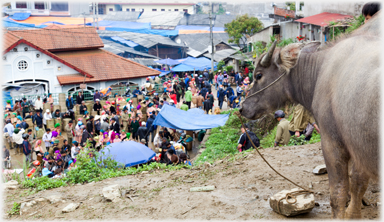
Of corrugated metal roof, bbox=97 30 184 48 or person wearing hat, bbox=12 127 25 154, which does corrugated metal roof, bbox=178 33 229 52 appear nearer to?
corrugated metal roof, bbox=97 30 184 48

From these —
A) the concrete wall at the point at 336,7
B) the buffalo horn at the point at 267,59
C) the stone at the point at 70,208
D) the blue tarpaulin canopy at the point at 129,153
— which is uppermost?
the concrete wall at the point at 336,7

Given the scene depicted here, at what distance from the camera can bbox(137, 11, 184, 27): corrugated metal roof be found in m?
61.6

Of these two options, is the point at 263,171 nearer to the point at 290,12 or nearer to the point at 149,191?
the point at 149,191

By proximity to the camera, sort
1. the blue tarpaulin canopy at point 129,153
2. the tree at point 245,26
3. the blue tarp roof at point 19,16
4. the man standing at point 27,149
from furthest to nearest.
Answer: the blue tarp roof at point 19,16 < the tree at point 245,26 < the man standing at point 27,149 < the blue tarpaulin canopy at point 129,153

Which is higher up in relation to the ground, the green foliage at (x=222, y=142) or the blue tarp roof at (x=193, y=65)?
the blue tarp roof at (x=193, y=65)

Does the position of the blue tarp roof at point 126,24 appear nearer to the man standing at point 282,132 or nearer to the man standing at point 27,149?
the man standing at point 27,149

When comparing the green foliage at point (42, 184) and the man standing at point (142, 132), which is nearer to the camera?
the green foliage at point (42, 184)

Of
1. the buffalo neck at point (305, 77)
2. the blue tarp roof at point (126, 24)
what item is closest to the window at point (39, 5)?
the blue tarp roof at point (126, 24)

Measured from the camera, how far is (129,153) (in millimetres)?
10844

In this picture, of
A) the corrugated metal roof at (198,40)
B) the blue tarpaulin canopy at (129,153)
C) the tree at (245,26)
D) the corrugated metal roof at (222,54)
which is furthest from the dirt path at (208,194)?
the corrugated metal roof at (198,40)

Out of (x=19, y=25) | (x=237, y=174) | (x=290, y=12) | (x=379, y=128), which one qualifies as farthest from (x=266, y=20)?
(x=379, y=128)

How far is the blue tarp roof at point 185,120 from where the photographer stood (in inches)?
584

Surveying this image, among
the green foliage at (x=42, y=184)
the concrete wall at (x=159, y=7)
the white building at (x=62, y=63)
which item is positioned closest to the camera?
the green foliage at (x=42, y=184)

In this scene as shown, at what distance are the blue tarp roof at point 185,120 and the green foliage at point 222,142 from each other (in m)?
0.81
